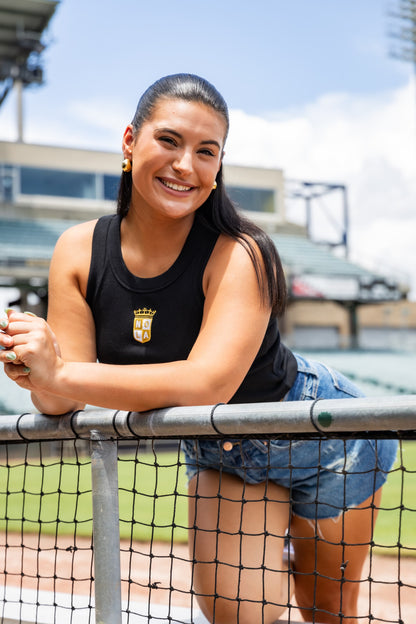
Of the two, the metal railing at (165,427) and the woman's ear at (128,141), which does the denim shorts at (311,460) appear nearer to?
the metal railing at (165,427)

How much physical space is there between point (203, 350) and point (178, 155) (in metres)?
0.52

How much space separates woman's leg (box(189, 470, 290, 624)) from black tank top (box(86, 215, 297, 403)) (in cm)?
33

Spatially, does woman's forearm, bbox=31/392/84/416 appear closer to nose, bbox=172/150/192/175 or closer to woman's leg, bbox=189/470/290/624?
woman's leg, bbox=189/470/290/624

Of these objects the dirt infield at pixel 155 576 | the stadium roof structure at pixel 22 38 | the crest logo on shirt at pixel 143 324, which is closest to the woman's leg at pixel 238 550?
the crest logo on shirt at pixel 143 324

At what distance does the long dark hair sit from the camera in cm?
187

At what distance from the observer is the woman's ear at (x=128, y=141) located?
6.59ft

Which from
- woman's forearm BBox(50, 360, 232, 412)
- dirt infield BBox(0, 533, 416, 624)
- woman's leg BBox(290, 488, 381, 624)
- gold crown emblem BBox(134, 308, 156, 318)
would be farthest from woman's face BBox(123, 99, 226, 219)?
dirt infield BBox(0, 533, 416, 624)

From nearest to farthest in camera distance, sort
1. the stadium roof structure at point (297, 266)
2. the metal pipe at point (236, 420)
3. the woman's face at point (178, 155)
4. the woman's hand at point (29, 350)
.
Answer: the metal pipe at point (236, 420) → the woman's hand at point (29, 350) → the woman's face at point (178, 155) → the stadium roof structure at point (297, 266)

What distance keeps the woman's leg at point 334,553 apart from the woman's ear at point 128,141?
3.91 feet

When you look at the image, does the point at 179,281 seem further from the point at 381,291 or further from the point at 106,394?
the point at 381,291

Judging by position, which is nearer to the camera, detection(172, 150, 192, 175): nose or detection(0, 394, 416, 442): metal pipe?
detection(0, 394, 416, 442): metal pipe

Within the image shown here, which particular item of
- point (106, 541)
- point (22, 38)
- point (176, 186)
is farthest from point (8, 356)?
point (22, 38)

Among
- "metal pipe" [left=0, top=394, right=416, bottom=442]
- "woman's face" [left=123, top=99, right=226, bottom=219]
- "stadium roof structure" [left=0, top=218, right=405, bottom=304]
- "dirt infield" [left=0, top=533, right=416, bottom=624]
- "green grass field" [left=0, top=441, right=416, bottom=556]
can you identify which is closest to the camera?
"metal pipe" [left=0, top=394, right=416, bottom=442]

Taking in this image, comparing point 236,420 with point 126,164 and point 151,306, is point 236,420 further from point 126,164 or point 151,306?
point 126,164
